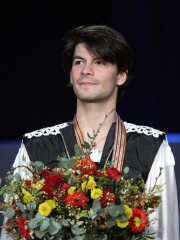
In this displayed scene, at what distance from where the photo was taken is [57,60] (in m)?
5.09

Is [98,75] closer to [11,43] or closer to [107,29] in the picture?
[107,29]

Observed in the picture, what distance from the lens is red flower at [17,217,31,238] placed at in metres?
2.60

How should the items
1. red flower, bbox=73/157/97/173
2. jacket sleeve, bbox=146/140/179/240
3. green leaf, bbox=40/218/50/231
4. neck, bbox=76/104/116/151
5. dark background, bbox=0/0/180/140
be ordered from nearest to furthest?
green leaf, bbox=40/218/50/231
red flower, bbox=73/157/97/173
jacket sleeve, bbox=146/140/179/240
neck, bbox=76/104/116/151
dark background, bbox=0/0/180/140

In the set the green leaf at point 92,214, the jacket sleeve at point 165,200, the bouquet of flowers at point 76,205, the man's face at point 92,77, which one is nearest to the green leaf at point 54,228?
the bouquet of flowers at point 76,205

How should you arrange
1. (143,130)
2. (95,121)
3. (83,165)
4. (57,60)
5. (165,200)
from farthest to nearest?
(57,60) → (143,130) → (95,121) → (165,200) → (83,165)

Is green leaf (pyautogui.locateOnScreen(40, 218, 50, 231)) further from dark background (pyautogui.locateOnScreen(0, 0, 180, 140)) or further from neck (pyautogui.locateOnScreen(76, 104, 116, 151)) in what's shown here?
dark background (pyautogui.locateOnScreen(0, 0, 180, 140))

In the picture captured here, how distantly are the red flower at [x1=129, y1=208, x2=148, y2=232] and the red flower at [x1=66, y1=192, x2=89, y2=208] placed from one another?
0.57 feet

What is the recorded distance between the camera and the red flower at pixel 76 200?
2570 millimetres

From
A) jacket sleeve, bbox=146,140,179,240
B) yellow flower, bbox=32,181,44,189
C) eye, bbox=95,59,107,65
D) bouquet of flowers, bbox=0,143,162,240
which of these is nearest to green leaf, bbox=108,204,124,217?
bouquet of flowers, bbox=0,143,162,240

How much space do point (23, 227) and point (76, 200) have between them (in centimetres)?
19

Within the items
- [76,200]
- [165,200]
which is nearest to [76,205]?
[76,200]

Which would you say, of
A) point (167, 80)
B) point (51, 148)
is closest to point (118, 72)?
point (51, 148)

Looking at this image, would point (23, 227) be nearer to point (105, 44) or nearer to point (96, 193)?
point (96, 193)

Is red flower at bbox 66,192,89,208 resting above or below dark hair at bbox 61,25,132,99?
below
